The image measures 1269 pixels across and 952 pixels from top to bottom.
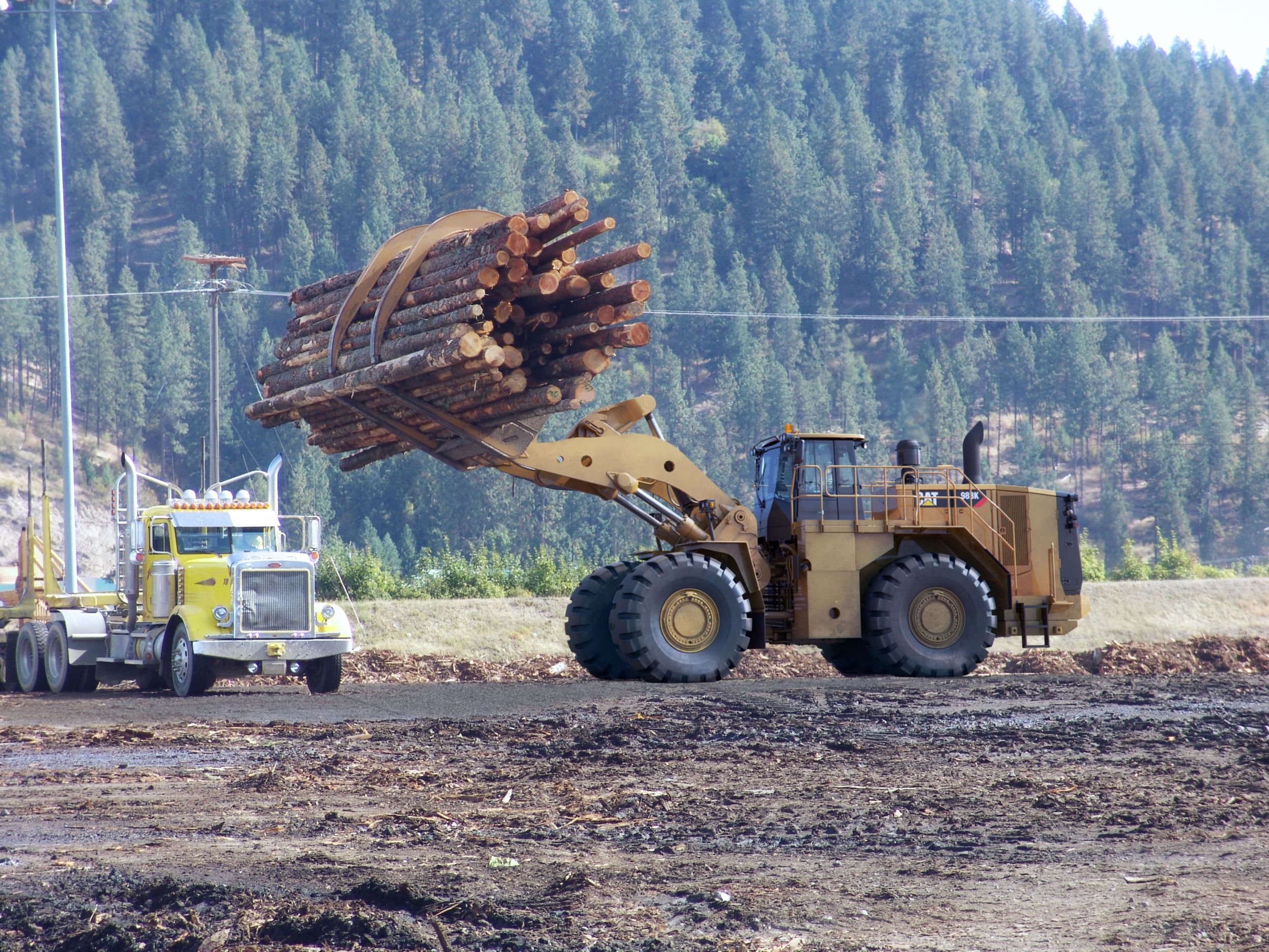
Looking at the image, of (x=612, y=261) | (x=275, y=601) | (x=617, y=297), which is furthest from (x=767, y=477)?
(x=275, y=601)

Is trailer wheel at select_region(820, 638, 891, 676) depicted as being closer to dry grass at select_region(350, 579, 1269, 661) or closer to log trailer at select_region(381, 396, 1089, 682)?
log trailer at select_region(381, 396, 1089, 682)

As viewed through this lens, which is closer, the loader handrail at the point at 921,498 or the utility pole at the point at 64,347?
the loader handrail at the point at 921,498

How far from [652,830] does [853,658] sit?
11053 millimetres

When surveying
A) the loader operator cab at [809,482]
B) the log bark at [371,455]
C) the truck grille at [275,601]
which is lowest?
the truck grille at [275,601]

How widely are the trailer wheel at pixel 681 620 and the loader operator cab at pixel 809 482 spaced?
1.47 metres

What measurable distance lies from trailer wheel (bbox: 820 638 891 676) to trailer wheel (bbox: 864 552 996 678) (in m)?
0.21

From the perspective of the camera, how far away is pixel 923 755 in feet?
35.2

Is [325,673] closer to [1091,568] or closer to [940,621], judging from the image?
[940,621]

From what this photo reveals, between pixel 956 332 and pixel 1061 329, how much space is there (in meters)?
9.46

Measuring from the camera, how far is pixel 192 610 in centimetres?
1656

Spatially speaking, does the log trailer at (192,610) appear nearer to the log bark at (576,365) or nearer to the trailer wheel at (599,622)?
the trailer wheel at (599,622)

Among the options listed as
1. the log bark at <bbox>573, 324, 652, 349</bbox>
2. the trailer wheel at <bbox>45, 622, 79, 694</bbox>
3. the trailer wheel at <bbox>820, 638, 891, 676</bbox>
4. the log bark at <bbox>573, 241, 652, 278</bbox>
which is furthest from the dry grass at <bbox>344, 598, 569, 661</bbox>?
→ the log bark at <bbox>573, 241, 652, 278</bbox>

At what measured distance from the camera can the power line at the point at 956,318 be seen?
94.3m

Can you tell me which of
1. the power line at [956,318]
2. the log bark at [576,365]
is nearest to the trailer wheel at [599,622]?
the log bark at [576,365]
